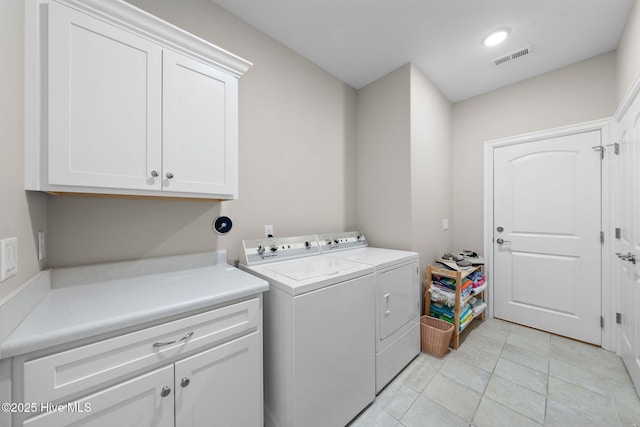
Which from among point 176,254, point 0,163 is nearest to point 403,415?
point 176,254

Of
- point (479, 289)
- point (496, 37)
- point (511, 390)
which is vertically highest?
Result: point (496, 37)

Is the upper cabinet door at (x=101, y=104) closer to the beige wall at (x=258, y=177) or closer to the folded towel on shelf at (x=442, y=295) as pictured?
the beige wall at (x=258, y=177)

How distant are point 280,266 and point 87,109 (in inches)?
49.0

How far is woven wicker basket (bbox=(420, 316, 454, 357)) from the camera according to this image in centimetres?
204

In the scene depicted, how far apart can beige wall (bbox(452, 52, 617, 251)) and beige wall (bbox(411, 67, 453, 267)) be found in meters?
0.13

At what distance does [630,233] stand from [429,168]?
1.47m

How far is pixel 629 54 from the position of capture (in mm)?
1703

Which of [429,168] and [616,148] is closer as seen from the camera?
[616,148]

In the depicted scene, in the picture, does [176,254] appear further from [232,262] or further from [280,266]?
[280,266]

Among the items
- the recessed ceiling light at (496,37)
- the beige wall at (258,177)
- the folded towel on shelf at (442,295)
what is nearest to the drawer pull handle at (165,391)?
the beige wall at (258,177)

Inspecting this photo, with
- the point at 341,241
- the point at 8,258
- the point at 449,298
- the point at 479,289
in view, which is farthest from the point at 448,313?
the point at 8,258

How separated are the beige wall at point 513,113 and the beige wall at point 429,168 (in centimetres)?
13

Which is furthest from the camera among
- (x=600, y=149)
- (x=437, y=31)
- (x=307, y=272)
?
(x=600, y=149)

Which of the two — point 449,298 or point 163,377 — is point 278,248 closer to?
point 163,377
